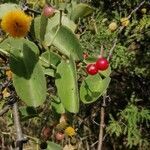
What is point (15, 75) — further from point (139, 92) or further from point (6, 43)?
point (139, 92)

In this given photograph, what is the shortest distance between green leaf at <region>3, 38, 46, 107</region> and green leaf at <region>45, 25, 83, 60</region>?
0.04 meters

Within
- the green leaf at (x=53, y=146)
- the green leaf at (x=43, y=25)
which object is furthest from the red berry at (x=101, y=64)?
the green leaf at (x=53, y=146)

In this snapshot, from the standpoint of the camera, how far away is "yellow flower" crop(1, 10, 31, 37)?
0.68 m

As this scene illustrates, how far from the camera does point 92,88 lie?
2.59 ft

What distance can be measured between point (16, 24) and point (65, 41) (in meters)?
0.09

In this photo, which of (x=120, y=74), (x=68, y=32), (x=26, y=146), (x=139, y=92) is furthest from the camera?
(x=26, y=146)

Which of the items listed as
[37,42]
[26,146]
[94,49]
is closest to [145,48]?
[94,49]

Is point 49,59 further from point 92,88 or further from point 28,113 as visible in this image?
point 28,113

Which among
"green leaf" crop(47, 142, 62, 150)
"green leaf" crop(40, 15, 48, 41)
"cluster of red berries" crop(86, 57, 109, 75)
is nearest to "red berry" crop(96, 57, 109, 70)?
"cluster of red berries" crop(86, 57, 109, 75)

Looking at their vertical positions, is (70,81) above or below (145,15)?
below

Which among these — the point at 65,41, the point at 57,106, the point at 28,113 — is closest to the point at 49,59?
the point at 65,41

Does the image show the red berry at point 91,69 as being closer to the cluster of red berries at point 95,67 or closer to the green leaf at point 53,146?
the cluster of red berries at point 95,67

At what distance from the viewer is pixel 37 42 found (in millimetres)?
814

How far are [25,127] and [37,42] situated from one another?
2.32 metres
